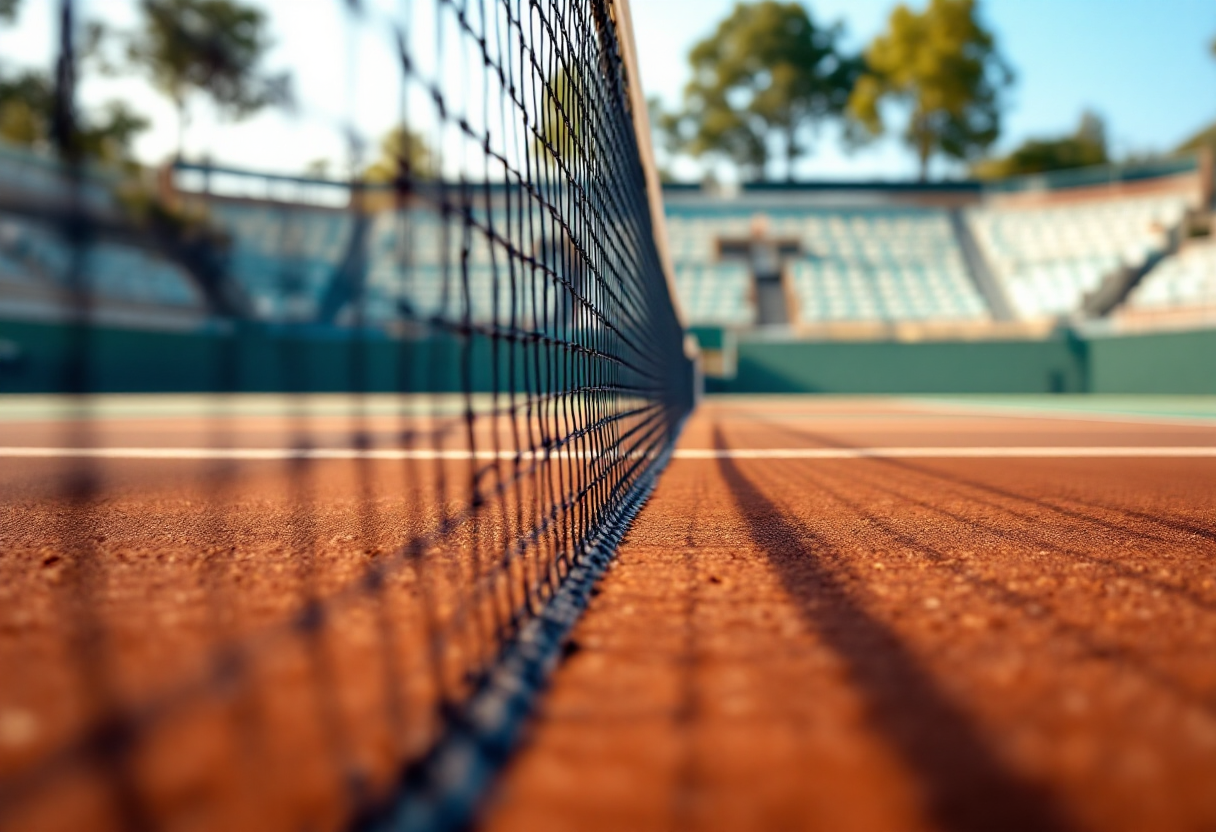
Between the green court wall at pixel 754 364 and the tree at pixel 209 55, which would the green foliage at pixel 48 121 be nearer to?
the tree at pixel 209 55

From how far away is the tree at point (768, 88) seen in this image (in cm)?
2906

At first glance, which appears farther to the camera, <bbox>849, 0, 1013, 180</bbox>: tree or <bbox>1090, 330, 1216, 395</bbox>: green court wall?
<bbox>849, 0, 1013, 180</bbox>: tree

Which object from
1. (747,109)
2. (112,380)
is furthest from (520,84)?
(747,109)

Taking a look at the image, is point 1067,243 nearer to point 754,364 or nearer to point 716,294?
point 716,294

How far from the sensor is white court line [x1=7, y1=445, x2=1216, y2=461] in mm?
3713

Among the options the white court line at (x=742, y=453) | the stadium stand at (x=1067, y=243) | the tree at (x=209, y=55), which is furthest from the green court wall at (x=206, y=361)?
the stadium stand at (x=1067, y=243)

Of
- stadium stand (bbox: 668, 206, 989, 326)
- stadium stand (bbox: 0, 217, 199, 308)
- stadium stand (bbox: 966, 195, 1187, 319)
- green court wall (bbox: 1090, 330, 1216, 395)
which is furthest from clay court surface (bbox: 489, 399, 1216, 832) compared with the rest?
stadium stand (bbox: 966, 195, 1187, 319)

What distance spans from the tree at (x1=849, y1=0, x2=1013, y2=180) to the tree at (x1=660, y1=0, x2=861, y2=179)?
8.03ft

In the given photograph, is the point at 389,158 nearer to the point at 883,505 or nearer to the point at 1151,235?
the point at 883,505

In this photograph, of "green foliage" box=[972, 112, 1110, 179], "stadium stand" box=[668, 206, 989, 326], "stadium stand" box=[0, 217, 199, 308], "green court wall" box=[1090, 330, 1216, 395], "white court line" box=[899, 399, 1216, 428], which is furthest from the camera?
"green foliage" box=[972, 112, 1110, 179]

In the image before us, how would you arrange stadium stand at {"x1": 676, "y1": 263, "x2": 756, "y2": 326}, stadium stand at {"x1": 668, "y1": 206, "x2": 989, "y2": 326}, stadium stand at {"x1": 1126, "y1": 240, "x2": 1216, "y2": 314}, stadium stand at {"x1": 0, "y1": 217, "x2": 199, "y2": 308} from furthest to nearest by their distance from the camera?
stadium stand at {"x1": 668, "y1": 206, "x2": 989, "y2": 326}, stadium stand at {"x1": 676, "y1": 263, "x2": 756, "y2": 326}, stadium stand at {"x1": 1126, "y1": 240, "x2": 1216, "y2": 314}, stadium stand at {"x1": 0, "y1": 217, "x2": 199, "y2": 308}

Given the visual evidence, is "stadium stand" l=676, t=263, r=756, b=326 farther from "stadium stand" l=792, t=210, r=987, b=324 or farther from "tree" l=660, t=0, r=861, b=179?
"tree" l=660, t=0, r=861, b=179

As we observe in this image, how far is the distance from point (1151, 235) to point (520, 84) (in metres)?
20.5

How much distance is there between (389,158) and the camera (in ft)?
3.43
